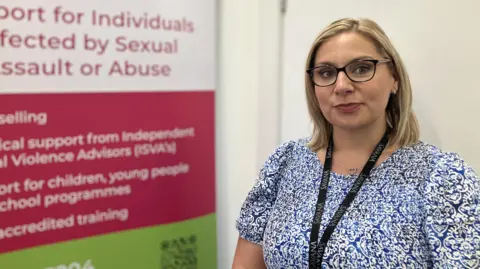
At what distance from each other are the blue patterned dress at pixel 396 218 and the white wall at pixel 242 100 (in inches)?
22.1

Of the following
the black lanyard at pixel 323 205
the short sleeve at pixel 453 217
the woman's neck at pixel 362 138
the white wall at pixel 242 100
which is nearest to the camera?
the short sleeve at pixel 453 217

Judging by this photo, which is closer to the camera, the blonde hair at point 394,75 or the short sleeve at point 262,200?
the blonde hair at point 394,75

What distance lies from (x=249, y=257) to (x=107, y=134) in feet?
1.98

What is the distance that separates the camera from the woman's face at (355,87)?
3.96 feet

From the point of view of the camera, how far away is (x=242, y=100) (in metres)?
1.94

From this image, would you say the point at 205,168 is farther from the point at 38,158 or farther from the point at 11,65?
the point at 11,65

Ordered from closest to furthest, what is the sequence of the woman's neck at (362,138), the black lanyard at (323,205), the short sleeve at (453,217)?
1. the short sleeve at (453,217)
2. the black lanyard at (323,205)
3. the woman's neck at (362,138)

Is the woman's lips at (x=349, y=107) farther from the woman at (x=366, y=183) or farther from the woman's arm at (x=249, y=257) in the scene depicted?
the woman's arm at (x=249, y=257)

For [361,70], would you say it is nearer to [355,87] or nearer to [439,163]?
[355,87]

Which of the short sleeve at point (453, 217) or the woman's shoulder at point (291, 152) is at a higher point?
the woman's shoulder at point (291, 152)

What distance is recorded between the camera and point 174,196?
1763 mm

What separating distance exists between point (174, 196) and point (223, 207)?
0.97ft

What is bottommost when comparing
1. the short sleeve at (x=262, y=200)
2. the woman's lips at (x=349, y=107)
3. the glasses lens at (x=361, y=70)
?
the short sleeve at (x=262, y=200)

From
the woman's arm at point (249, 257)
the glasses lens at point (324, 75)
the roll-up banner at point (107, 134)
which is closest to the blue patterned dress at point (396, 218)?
the woman's arm at point (249, 257)
